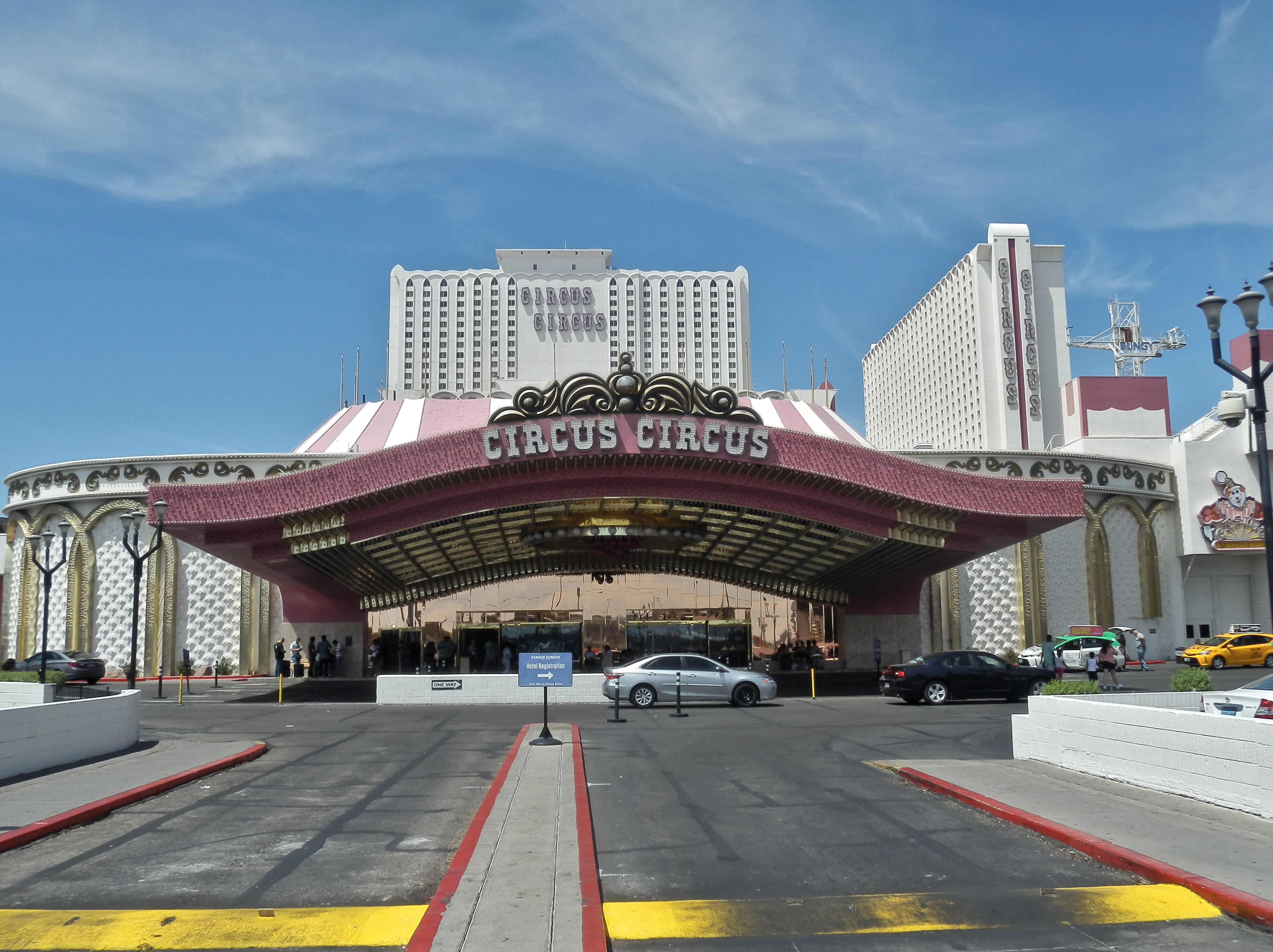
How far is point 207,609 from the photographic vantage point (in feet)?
140

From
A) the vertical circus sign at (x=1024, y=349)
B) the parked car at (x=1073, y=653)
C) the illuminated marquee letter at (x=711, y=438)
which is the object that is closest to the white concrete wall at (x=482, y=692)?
the illuminated marquee letter at (x=711, y=438)

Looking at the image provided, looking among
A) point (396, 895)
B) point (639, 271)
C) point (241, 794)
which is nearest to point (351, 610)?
point (241, 794)

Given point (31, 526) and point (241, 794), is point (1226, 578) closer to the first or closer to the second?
point (241, 794)

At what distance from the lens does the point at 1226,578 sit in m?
49.9

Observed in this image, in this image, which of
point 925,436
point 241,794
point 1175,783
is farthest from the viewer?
point 925,436

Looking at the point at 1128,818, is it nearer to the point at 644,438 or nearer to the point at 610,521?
the point at 644,438

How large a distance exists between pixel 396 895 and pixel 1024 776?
30.7 ft

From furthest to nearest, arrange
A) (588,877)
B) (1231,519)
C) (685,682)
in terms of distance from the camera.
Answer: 1. (1231,519)
2. (685,682)
3. (588,877)

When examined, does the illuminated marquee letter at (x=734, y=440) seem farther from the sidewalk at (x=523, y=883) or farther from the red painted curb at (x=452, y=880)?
the sidewalk at (x=523, y=883)

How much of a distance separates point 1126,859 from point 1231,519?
43.5m

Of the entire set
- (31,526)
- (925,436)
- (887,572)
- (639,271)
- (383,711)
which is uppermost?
(639,271)

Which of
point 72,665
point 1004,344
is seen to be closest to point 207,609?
point 72,665

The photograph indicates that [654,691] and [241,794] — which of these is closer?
[241,794]

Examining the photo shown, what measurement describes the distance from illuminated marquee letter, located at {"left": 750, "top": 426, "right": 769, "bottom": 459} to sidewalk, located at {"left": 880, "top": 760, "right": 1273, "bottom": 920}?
15.9 metres
